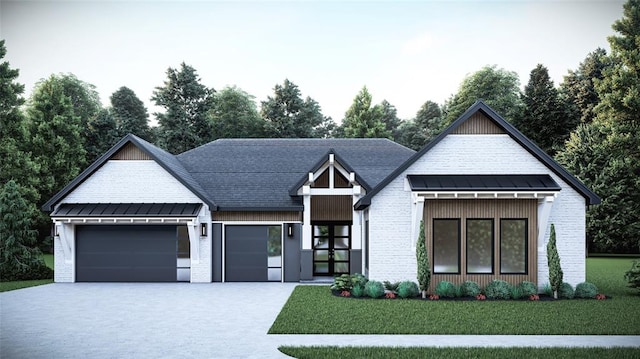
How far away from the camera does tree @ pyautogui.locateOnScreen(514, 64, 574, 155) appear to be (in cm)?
4797

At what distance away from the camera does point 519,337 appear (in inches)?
454

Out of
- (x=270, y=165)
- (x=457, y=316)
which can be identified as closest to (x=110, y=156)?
(x=270, y=165)

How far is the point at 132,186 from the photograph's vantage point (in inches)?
884

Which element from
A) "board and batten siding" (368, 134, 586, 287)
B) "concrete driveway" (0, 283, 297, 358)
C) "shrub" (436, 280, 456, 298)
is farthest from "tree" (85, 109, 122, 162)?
"shrub" (436, 280, 456, 298)

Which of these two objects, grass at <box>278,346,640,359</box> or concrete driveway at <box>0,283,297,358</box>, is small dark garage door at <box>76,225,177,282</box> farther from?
grass at <box>278,346,640,359</box>

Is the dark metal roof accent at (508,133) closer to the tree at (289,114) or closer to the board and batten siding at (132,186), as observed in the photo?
the board and batten siding at (132,186)

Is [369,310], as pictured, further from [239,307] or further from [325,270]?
[325,270]

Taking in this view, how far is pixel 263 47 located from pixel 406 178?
21.0 ft

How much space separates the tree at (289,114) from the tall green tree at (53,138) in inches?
806

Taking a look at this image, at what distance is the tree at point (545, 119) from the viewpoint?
47969 mm

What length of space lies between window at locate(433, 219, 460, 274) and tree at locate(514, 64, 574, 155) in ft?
107

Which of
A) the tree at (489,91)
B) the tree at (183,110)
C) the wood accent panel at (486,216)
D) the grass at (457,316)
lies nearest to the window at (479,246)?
the wood accent panel at (486,216)

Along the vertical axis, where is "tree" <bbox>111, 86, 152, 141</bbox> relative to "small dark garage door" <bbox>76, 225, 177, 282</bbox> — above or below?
above

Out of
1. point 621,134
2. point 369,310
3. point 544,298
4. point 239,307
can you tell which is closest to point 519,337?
point 369,310
